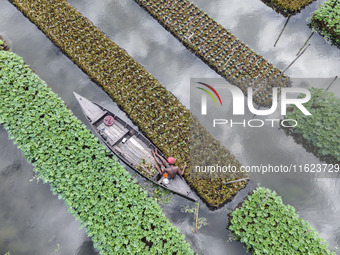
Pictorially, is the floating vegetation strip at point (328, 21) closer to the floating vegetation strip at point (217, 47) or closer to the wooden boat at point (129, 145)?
the floating vegetation strip at point (217, 47)

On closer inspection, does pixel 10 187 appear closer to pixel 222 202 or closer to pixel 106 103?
pixel 106 103

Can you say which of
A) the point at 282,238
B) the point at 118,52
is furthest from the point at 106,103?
the point at 282,238

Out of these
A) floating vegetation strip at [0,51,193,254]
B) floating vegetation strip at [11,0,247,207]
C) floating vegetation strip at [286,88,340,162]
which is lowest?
floating vegetation strip at [0,51,193,254]

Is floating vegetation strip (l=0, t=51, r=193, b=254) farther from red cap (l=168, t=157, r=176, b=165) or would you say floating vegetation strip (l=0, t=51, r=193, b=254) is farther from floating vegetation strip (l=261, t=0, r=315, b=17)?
floating vegetation strip (l=261, t=0, r=315, b=17)

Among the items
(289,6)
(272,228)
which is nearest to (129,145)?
(272,228)

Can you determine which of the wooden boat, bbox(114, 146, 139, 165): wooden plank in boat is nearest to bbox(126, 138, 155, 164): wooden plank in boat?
the wooden boat

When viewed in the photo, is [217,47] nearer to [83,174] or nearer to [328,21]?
[328,21]

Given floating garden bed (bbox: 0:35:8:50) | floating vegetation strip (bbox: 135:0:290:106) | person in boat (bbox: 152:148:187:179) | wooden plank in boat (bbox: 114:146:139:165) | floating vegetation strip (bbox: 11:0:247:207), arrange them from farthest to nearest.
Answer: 1. floating garden bed (bbox: 0:35:8:50)
2. floating vegetation strip (bbox: 135:0:290:106)
3. floating vegetation strip (bbox: 11:0:247:207)
4. wooden plank in boat (bbox: 114:146:139:165)
5. person in boat (bbox: 152:148:187:179)
